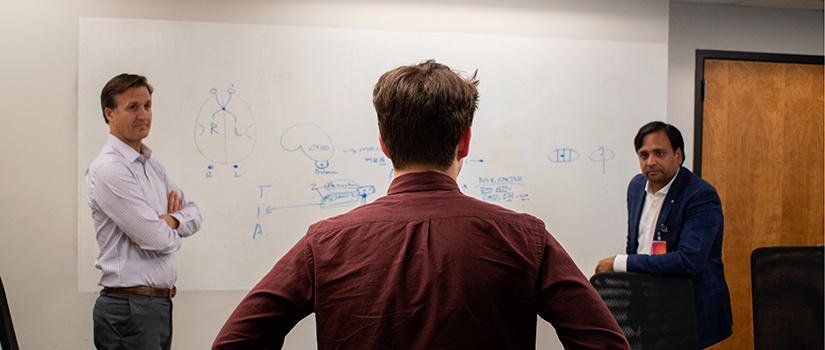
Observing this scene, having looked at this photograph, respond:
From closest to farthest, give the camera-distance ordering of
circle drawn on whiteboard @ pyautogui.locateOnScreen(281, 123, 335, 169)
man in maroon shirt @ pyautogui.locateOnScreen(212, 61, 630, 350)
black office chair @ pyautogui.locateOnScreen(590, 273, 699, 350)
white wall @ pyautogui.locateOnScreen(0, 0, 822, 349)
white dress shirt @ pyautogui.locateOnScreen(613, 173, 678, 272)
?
1. man in maroon shirt @ pyautogui.locateOnScreen(212, 61, 630, 350)
2. black office chair @ pyautogui.locateOnScreen(590, 273, 699, 350)
3. white dress shirt @ pyautogui.locateOnScreen(613, 173, 678, 272)
4. white wall @ pyautogui.locateOnScreen(0, 0, 822, 349)
5. circle drawn on whiteboard @ pyautogui.locateOnScreen(281, 123, 335, 169)

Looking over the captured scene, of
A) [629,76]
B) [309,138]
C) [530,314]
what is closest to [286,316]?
[530,314]

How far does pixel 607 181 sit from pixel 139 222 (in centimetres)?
247

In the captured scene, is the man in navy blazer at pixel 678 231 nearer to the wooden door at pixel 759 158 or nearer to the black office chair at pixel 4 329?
the wooden door at pixel 759 158

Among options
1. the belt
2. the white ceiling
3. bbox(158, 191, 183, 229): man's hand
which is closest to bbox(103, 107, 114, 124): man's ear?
bbox(158, 191, 183, 229): man's hand

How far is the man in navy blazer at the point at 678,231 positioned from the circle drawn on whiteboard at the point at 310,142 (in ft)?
4.95

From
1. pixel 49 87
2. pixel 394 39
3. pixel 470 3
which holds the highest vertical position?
pixel 470 3

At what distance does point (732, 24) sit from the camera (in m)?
3.57

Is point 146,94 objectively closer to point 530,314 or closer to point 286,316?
point 286,316

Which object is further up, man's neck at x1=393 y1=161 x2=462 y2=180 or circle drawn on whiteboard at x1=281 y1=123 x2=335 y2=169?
circle drawn on whiteboard at x1=281 y1=123 x2=335 y2=169

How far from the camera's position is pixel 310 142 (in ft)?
9.46

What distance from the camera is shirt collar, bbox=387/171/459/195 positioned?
33.9 inches

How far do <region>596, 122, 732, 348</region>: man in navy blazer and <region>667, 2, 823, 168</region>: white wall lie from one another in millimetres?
1240

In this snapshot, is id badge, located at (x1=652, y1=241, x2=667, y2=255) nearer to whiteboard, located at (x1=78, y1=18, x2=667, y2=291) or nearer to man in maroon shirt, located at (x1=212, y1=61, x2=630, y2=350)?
whiteboard, located at (x1=78, y1=18, x2=667, y2=291)

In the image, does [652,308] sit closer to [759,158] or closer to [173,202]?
[173,202]
